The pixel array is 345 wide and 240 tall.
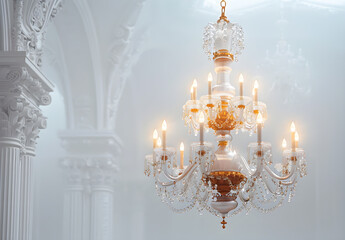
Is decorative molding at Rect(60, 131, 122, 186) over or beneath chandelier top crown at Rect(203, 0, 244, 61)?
beneath

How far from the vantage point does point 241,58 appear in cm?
1034

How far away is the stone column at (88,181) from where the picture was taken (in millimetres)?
9266

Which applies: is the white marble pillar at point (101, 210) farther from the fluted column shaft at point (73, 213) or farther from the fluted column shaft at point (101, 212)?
the fluted column shaft at point (73, 213)

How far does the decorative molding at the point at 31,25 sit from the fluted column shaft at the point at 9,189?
89cm

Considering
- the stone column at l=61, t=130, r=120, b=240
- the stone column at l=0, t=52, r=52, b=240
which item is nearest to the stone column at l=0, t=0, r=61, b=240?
the stone column at l=0, t=52, r=52, b=240

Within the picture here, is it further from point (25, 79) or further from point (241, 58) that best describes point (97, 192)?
point (25, 79)

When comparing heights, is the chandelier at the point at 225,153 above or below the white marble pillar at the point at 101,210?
above

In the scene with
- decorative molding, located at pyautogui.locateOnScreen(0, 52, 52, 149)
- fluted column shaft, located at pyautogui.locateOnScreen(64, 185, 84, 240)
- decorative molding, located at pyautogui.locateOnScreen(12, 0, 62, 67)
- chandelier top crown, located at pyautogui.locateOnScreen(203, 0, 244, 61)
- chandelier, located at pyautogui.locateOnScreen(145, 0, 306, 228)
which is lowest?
fluted column shaft, located at pyautogui.locateOnScreen(64, 185, 84, 240)

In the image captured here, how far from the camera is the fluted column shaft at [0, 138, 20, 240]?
5.33 meters

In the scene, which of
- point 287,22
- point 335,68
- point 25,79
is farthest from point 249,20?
point 25,79

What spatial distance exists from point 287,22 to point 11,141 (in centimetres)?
601

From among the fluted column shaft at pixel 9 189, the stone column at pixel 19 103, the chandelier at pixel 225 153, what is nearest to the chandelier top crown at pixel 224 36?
the chandelier at pixel 225 153

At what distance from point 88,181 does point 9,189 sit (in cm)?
409

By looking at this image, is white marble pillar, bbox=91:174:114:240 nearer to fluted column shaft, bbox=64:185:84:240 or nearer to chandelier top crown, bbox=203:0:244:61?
fluted column shaft, bbox=64:185:84:240
